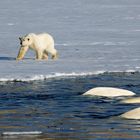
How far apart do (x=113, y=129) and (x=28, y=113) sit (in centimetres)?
164

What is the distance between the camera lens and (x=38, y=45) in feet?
60.4

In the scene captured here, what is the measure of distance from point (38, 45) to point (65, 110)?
775 centimetres

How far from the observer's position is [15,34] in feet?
76.8

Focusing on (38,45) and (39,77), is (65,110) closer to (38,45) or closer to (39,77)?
(39,77)

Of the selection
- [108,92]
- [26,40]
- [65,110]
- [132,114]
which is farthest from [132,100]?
[26,40]

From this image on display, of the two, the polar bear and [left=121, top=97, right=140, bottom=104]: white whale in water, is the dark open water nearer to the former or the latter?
[left=121, top=97, right=140, bottom=104]: white whale in water

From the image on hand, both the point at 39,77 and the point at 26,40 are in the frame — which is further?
the point at 26,40

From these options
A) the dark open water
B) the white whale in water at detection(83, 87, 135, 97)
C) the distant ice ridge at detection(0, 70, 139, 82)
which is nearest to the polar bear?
the distant ice ridge at detection(0, 70, 139, 82)

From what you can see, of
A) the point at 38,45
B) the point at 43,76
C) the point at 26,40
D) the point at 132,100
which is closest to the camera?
the point at 132,100

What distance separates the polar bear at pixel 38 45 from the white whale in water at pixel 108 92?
567 centimetres

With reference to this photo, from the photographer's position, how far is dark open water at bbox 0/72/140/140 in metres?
9.12

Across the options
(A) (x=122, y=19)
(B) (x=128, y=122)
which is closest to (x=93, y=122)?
(B) (x=128, y=122)

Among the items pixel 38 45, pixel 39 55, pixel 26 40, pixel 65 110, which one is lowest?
pixel 65 110

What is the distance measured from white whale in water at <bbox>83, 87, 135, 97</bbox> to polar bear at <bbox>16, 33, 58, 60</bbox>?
5.67m
